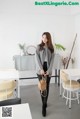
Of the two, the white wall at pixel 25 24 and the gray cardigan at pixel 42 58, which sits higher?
the white wall at pixel 25 24

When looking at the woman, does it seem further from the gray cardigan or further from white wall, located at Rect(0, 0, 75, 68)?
white wall, located at Rect(0, 0, 75, 68)

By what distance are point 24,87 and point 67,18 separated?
102 inches

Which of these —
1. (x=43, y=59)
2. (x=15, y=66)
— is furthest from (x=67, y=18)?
(x=43, y=59)

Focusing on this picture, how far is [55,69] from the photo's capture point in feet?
17.3

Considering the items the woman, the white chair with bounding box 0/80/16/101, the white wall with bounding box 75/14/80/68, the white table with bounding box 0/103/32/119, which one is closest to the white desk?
the woman

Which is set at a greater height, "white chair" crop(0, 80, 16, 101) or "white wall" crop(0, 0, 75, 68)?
"white wall" crop(0, 0, 75, 68)

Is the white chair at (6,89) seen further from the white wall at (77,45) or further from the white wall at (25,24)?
the white wall at (77,45)

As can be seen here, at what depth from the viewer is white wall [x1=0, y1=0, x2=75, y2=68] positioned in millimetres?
4992

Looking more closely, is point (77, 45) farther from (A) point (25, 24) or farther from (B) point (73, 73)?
(B) point (73, 73)

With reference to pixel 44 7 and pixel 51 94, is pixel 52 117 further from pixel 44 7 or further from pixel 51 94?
pixel 44 7

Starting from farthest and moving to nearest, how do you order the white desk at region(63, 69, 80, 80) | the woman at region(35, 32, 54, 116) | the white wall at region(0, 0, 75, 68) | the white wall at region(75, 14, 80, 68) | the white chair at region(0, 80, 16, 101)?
the white wall at region(75, 14, 80, 68)
the white wall at region(0, 0, 75, 68)
the white desk at region(63, 69, 80, 80)
the woman at region(35, 32, 54, 116)
the white chair at region(0, 80, 16, 101)

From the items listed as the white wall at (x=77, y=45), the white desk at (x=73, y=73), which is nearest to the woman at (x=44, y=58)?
the white desk at (x=73, y=73)

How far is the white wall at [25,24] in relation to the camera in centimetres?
499

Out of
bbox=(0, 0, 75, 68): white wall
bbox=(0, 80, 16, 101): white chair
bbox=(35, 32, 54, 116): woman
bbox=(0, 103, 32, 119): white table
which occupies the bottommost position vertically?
bbox=(0, 80, 16, 101): white chair
